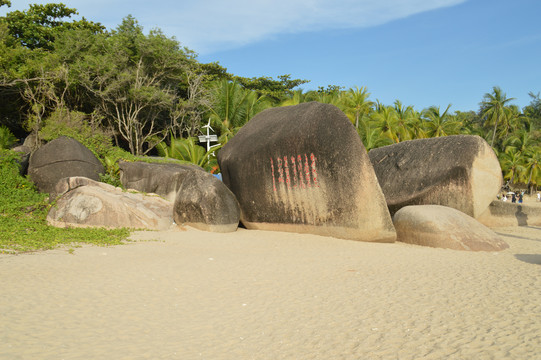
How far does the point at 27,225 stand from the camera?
8.17 metres

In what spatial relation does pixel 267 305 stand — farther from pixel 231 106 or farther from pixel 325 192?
pixel 231 106

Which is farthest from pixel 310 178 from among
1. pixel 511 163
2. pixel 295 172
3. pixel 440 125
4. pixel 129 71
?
pixel 511 163

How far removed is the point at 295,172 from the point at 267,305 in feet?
15.7

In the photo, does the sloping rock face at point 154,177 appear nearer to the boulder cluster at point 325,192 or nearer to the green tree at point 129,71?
the boulder cluster at point 325,192

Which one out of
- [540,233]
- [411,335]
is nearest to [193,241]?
[411,335]

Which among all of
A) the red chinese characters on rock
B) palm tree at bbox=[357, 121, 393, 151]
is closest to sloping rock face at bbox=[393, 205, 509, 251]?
the red chinese characters on rock

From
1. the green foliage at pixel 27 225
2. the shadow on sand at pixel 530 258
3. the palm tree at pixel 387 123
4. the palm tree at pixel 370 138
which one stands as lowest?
the shadow on sand at pixel 530 258

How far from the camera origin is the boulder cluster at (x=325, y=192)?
7.81m

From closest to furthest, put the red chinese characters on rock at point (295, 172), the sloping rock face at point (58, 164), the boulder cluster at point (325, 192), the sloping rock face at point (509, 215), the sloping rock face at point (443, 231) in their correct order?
the sloping rock face at point (443, 231) → the boulder cluster at point (325, 192) → the red chinese characters on rock at point (295, 172) → the sloping rock face at point (509, 215) → the sloping rock face at point (58, 164)

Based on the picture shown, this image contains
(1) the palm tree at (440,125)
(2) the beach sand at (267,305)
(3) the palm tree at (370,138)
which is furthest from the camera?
(1) the palm tree at (440,125)

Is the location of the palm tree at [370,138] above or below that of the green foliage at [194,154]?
above

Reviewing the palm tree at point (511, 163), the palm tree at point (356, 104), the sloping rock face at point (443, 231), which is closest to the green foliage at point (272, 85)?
the palm tree at point (356, 104)

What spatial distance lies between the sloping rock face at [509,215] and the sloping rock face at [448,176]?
6.16ft

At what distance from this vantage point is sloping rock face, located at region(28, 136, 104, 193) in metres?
12.2
